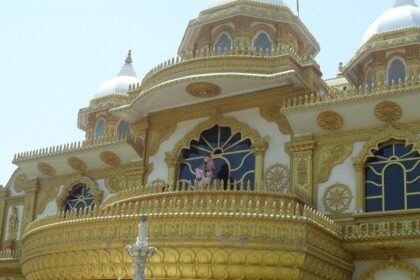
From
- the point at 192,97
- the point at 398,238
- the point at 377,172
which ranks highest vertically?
the point at 192,97

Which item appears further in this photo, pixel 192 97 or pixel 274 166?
pixel 192 97

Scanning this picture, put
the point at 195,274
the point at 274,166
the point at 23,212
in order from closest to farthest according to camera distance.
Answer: the point at 195,274, the point at 274,166, the point at 23,212

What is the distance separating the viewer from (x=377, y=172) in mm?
16438

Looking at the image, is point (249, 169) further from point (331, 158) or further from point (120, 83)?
point (120, 83)

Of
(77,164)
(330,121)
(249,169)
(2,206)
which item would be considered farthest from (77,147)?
(330,121)

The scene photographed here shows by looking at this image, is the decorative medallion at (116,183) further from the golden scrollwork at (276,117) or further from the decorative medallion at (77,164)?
the golden scrollwork at (276,117)

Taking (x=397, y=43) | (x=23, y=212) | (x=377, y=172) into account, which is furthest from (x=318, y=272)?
(x=23, y=212)

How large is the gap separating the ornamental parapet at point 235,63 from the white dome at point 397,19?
251 centimetres

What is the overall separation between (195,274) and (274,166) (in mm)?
5193

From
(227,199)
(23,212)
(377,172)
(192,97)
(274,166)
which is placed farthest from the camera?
(23,212)

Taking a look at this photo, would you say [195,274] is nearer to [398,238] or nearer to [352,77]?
[398,238]

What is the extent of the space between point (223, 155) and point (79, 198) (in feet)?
20.7

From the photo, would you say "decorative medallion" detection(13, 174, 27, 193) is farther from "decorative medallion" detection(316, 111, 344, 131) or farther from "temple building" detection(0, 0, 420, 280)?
"decorative medallion" detection(316, 111, 344, 131)

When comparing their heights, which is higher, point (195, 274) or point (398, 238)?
point (398, 238)
